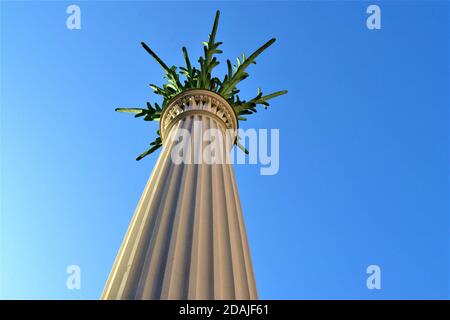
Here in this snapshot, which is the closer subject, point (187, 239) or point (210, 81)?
point (187, 239)

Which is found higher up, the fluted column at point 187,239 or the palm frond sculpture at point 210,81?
the palm frond sculpture at point 210,81

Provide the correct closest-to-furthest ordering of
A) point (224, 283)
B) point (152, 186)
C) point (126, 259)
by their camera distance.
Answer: point (224, 283) → point (126, 259) → point (152, 186)

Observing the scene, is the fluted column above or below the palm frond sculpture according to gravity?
below

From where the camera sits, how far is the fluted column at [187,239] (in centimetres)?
691

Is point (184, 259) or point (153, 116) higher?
point (153, 116)

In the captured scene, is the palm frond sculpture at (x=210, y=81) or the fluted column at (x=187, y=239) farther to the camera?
the palm frond sculpture at (x=210, y=81)

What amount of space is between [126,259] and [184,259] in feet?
3.50

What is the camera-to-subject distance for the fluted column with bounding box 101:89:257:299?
22.7ft

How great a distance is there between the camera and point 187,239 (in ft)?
25.3

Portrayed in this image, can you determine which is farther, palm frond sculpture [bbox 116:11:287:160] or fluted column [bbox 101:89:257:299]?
palm frond sculpture [bbox 116:11:287:160]

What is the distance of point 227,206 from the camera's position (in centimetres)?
925
